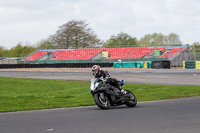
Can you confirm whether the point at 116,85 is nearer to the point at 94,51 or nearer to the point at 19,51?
the point at 94,51

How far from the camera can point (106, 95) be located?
1069cm

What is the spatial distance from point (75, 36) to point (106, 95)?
79.3 m

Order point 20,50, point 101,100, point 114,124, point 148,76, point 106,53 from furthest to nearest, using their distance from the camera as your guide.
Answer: point 20,50
point 106,53
point 148,76
point 101,100
point 114,124

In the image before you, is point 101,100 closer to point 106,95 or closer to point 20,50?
point 106,95

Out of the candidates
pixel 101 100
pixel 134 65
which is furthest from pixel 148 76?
pixel 134 65

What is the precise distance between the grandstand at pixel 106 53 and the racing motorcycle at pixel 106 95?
134ft

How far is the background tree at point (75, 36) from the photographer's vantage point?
3504 inches

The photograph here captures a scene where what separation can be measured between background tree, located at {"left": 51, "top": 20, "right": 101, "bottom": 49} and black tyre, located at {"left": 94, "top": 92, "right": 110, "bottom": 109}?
3074 inches

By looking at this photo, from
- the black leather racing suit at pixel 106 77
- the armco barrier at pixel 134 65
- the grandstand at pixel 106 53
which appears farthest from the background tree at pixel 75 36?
the black leather racing suit at pixel 106 77

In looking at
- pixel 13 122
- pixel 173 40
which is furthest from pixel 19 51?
pixel 13 122

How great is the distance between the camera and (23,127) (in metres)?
7.31

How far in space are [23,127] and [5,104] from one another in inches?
252

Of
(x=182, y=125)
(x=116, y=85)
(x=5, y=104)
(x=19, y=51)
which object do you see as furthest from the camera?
(x=19, y=51)

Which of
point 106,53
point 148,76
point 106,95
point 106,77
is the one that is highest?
point 106,53
